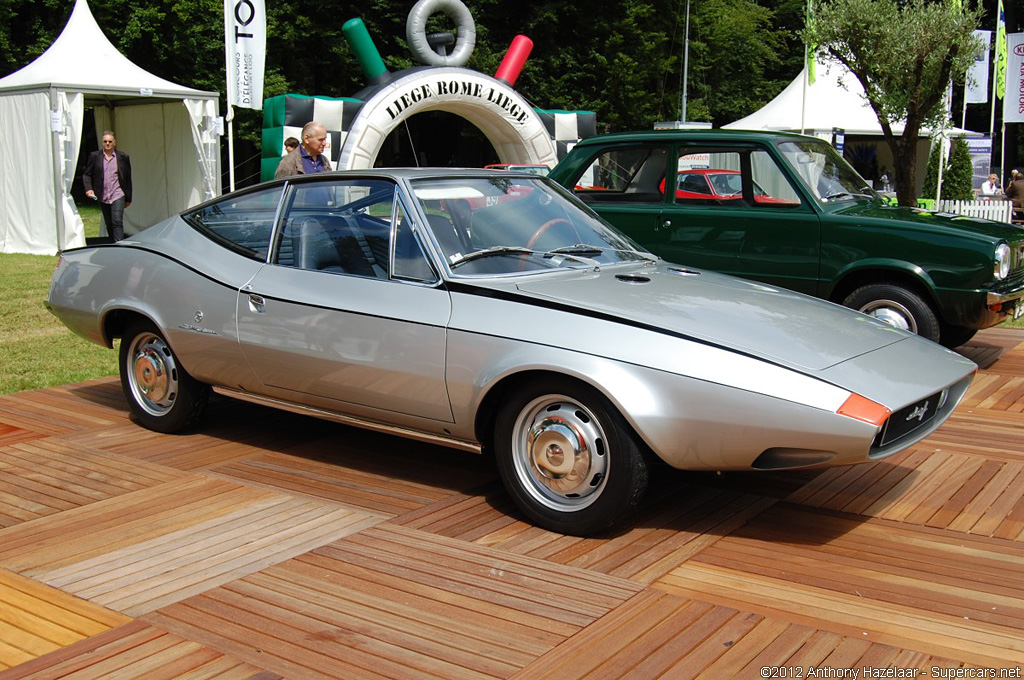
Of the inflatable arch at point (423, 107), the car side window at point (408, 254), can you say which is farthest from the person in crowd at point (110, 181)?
the car side window at point (408, 254)

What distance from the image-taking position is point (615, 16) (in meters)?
38.1

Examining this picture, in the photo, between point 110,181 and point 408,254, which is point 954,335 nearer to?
point 408,254

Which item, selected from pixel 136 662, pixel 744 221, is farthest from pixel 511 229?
pixel 744 221

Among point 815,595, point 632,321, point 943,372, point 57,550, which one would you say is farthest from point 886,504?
point 57,550

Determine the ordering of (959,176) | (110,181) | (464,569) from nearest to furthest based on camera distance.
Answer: (464,569), (110,181), (959,176)

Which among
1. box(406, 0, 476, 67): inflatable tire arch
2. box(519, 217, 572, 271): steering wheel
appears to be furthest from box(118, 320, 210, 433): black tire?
box(406, 0, 476, 67): inflatable tire arch

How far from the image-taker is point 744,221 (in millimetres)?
7547

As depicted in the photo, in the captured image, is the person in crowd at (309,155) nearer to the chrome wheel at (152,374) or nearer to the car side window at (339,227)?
the chrome wheel at (152,374)

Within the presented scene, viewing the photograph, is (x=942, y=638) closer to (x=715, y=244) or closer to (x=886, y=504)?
(x=886, y=504)

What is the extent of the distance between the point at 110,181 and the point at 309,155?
6232 mm

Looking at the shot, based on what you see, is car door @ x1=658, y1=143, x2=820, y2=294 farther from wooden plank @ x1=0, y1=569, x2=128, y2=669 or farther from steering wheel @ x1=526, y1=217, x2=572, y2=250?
wooden plank @ x1=0, y1=569, x2=128, y2=669

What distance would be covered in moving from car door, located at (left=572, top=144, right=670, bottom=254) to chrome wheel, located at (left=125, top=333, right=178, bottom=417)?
3823 mm

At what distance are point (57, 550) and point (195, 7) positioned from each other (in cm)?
3360

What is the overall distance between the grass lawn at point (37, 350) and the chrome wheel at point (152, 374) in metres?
1.62
